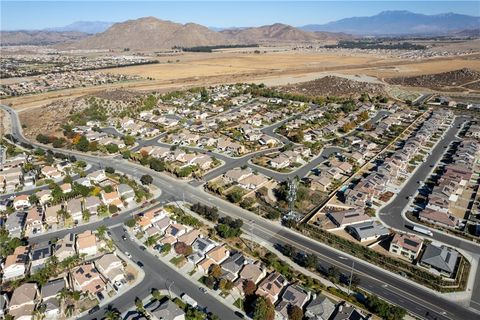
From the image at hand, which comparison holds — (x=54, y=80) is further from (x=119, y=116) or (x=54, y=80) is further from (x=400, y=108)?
(x=400, y=108)

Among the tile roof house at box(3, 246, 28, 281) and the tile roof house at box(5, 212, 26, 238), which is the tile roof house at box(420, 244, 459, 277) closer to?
the tile roof house at box(3, 246, 28, 281)

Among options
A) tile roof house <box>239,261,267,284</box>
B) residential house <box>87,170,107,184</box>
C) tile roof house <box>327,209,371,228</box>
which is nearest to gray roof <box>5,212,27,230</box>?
residential house <box>87,170,107,184</box>

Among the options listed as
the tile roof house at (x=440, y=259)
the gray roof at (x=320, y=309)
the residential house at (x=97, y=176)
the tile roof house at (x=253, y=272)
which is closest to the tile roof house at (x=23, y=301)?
the tile roof house at (x=253, y=272)

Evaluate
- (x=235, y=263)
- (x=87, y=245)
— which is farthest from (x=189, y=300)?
(x=87, y=245)

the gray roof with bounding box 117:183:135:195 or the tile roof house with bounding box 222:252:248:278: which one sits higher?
the gray roof with bounding box 117:183:135:195

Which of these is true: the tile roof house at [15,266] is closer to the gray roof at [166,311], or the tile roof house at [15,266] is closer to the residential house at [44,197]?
the residential house at [44,197]

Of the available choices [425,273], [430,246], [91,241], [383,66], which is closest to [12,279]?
[91,241]

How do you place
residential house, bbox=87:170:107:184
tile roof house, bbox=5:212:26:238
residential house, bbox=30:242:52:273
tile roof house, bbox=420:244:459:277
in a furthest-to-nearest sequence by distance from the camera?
residential house, bbox=87:170:107:184
tile roof house, bbox=5:212:26:238
residential house, bbox=30:242:52:273
tile roof house, bbox=420:244:459:277
